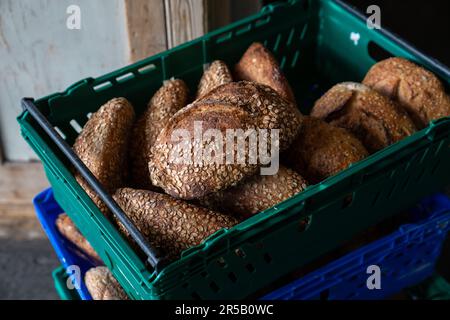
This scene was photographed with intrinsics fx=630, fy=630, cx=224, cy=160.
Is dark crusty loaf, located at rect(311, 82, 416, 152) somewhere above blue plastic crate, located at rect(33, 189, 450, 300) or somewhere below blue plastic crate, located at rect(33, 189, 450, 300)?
above

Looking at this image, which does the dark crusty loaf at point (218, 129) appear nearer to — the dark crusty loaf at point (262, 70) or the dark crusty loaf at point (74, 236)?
the dark crusty loaf at point (262, 70)

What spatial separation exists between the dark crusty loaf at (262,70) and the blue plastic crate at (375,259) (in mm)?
311

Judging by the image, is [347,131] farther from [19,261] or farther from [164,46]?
[19,261]

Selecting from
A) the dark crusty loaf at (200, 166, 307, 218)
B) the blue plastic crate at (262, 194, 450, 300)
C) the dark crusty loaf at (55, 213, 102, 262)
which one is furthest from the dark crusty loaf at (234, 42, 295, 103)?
the dark crusty loaf at (55, 213, 102, 262)

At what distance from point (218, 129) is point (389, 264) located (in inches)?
18.9

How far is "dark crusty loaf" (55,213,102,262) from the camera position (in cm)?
120

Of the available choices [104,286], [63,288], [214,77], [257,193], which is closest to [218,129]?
[257,193]

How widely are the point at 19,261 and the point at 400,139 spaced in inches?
44.8

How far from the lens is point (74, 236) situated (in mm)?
1203

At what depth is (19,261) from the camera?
176cm

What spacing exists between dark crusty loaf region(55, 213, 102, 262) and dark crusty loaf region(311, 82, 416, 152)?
50 cm

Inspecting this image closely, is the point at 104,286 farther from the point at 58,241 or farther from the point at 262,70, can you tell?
the point at 262,70

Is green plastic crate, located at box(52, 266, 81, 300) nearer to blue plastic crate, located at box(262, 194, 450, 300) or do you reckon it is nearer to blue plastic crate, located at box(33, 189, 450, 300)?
blue plastic crate, located at box(33, 189, 450, 300)

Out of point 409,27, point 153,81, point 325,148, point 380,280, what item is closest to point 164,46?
point 153,81
